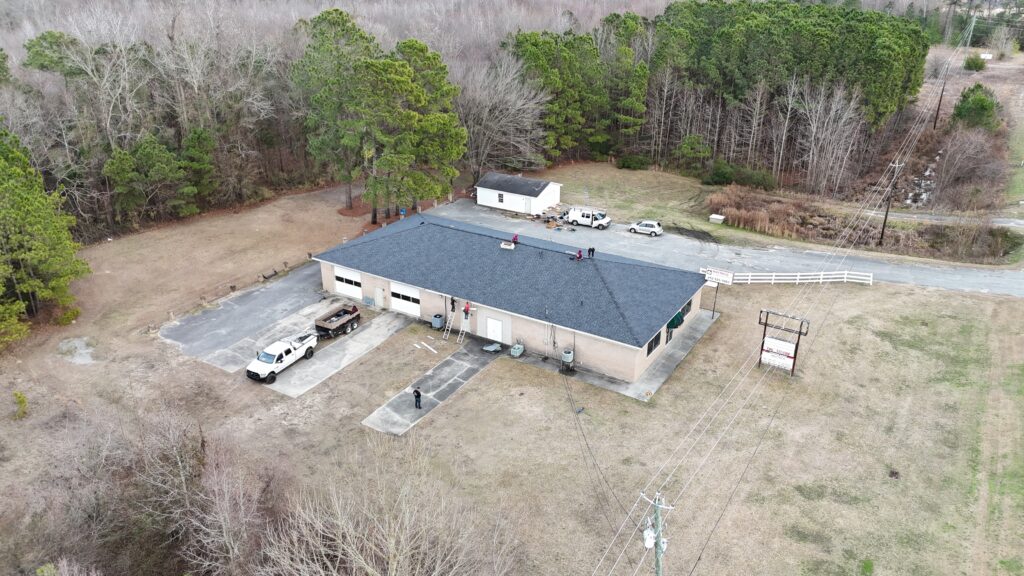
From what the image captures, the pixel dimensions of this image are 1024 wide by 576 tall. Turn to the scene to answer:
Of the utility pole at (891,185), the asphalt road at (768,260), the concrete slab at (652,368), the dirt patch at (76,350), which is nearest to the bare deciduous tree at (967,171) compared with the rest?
the utility pole at (891,185)

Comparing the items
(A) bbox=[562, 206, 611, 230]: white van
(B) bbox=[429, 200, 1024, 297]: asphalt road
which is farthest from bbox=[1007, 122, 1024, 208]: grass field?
(A) bbox=[562, 206, 611, 230]: white van

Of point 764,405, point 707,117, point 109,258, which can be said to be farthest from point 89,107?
point 707,117

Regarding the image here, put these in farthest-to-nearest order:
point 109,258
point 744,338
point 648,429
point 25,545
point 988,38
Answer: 1. point 988,38
2. point 109,258
3. point 744,338
4. point 648,429
5. point 25,545

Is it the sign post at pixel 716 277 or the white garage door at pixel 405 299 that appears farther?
the sign post at pixel 716 277

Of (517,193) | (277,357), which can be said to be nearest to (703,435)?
(277,357)

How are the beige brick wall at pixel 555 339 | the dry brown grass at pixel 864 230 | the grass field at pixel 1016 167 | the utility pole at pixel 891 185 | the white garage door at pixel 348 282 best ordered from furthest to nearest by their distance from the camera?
the grass field at pixel 1016 167 < the utility pole at pixel 891 185 < the dry brown grass at pixel 864 230 < the white garage door at pixel 348 282 < the beige brick wall at pixel 555 339

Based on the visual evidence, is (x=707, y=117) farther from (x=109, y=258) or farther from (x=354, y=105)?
(x=109, y=258)

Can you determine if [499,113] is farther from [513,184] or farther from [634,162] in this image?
[634,162]

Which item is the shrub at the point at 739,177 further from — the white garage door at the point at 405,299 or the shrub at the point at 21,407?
the shrub at the point at 21,407

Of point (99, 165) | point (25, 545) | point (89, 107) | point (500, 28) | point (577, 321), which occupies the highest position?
point (500, 28)
